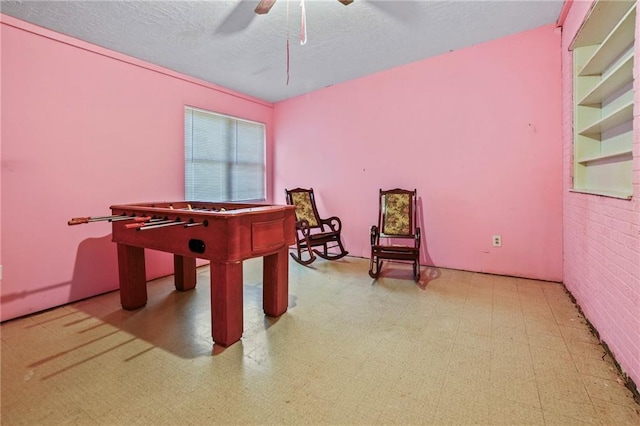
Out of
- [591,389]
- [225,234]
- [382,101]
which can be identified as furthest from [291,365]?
[382,101]

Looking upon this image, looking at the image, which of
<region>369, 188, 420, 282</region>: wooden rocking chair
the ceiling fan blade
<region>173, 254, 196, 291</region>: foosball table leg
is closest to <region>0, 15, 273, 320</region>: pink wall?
<region>173, 254, 196, 291</region>: foosball table leg

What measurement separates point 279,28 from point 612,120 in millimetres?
2632

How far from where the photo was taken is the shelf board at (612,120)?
1.75 meters

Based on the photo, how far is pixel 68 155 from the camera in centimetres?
264

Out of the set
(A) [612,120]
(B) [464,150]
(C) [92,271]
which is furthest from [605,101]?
(C) [92,271]

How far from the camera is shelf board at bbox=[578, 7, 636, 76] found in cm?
170

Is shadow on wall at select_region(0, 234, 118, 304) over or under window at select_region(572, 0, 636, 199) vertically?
under

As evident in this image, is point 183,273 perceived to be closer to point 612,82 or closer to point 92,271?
point 92,271

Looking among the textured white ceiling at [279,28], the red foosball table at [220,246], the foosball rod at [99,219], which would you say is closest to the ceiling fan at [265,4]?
the textured white ceiling at [279,28]

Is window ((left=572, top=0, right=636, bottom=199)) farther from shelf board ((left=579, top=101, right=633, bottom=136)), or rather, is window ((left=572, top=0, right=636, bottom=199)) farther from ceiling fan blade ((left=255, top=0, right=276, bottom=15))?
ceiling fan blade ((left=255, top=0, right=276, bottom=15))

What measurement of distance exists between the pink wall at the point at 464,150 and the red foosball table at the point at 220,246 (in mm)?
1969

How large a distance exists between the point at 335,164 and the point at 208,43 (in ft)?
6.95

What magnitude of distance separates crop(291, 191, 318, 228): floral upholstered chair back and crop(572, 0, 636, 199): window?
110 inches

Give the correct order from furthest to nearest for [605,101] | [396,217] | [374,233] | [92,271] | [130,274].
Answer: [396,217]
[374,233]
[92,271]
[130,274]
[605,101]
